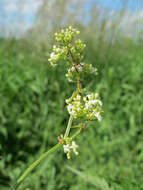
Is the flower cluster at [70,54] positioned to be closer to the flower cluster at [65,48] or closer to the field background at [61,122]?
the flower cluster at [65,48]

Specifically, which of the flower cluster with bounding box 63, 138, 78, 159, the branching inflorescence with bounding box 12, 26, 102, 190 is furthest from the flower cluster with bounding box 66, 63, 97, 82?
the flower cluster with bounding box 63, 138, 78, 159

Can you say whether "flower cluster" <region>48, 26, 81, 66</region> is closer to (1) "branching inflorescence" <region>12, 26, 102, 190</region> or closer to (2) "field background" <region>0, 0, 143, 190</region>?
(1) "branching inflorescence" <region>12, 26, 102, 190</region>

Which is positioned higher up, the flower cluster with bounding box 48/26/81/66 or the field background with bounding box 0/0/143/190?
the field background with bounding box 0/0/143/190

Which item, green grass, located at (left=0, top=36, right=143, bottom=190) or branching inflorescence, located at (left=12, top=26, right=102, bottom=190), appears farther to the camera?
green grass, located at (left=0, top=36, right=143, bottom=190)

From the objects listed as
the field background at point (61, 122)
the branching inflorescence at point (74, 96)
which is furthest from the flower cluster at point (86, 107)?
the field background at point (61, 122)

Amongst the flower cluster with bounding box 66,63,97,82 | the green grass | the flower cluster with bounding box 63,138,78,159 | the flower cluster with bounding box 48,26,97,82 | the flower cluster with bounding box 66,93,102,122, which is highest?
the green grass

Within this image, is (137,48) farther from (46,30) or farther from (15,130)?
(15,130)

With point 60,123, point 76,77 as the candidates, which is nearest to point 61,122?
point 60,123
